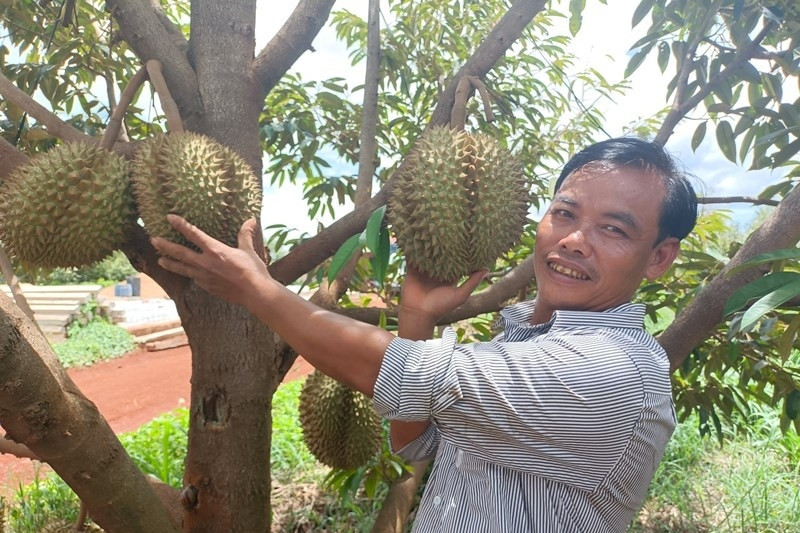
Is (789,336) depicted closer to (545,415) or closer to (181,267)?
(545,415)

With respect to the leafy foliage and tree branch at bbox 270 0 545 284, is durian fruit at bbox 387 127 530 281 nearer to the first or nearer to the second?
tree branch at bbox 270 0 545 284

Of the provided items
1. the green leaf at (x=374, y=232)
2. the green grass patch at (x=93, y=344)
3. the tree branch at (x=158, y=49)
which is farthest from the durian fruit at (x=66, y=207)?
the green grass patch at (x=93, y=344)

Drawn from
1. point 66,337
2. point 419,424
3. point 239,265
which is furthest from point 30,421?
point 66,337

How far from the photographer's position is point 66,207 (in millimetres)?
1333

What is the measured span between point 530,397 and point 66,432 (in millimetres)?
752

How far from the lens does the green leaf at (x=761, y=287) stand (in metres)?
1.04

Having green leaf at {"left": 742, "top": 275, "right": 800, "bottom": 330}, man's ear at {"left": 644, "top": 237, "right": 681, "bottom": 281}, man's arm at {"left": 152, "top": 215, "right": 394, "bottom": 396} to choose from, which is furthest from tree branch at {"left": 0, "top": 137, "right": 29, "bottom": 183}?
green leaf at {"left": 742, "top": 275, "right": 800, "bottom": 330}

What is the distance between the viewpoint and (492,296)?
173cm

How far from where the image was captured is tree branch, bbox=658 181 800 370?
4.37 ft

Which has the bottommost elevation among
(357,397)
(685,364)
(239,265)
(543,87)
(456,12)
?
(357,397)

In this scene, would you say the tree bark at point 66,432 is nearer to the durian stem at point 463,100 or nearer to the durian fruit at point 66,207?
the durian fruit at point 66,207

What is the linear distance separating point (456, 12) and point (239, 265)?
280 cm

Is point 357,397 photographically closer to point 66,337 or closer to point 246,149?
point 246,149

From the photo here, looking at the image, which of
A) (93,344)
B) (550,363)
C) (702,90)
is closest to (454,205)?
(550,363)
